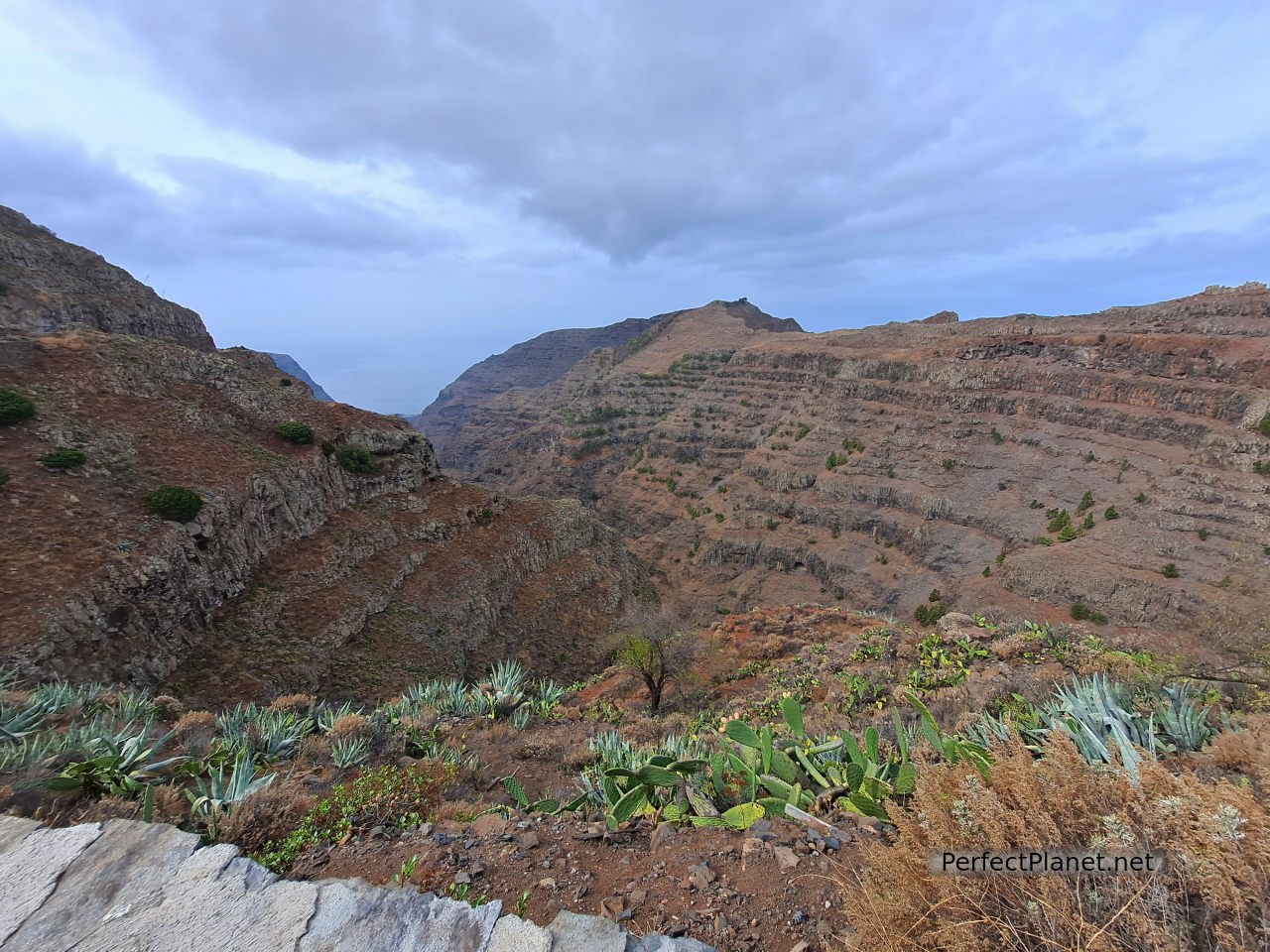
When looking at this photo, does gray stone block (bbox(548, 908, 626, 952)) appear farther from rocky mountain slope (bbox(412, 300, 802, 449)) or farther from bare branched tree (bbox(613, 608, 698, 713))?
rocky mountain slope (bbox(412, 300, 802, 449))

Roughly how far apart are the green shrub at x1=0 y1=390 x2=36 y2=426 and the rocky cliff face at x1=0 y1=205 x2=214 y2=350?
18.2m

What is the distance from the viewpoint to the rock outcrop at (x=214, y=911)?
3.68 m

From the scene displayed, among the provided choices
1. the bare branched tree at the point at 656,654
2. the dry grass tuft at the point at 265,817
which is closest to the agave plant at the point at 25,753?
the dry grass tuft at the point at 265,817

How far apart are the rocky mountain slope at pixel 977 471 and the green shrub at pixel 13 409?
36.7 meters

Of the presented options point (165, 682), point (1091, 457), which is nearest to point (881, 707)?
point (165, 682)

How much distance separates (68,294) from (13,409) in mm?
28009

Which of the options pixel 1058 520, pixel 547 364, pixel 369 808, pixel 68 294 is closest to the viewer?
pixel 369 808

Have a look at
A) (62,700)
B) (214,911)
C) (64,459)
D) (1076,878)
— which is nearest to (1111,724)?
(1076,878)

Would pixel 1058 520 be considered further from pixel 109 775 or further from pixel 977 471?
pixel 109 775

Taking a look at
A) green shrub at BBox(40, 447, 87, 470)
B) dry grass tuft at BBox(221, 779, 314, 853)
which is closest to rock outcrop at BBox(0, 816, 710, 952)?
dry grass tuft at BBox(221, 779, 314, 853)

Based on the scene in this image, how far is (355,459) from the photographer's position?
83.3 ft

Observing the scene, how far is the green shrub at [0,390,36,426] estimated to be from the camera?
53.5ft

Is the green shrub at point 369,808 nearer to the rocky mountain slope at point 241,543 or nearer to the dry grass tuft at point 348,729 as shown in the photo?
the dry grass tuft at point 348,729

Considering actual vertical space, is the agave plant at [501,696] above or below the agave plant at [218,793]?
below
